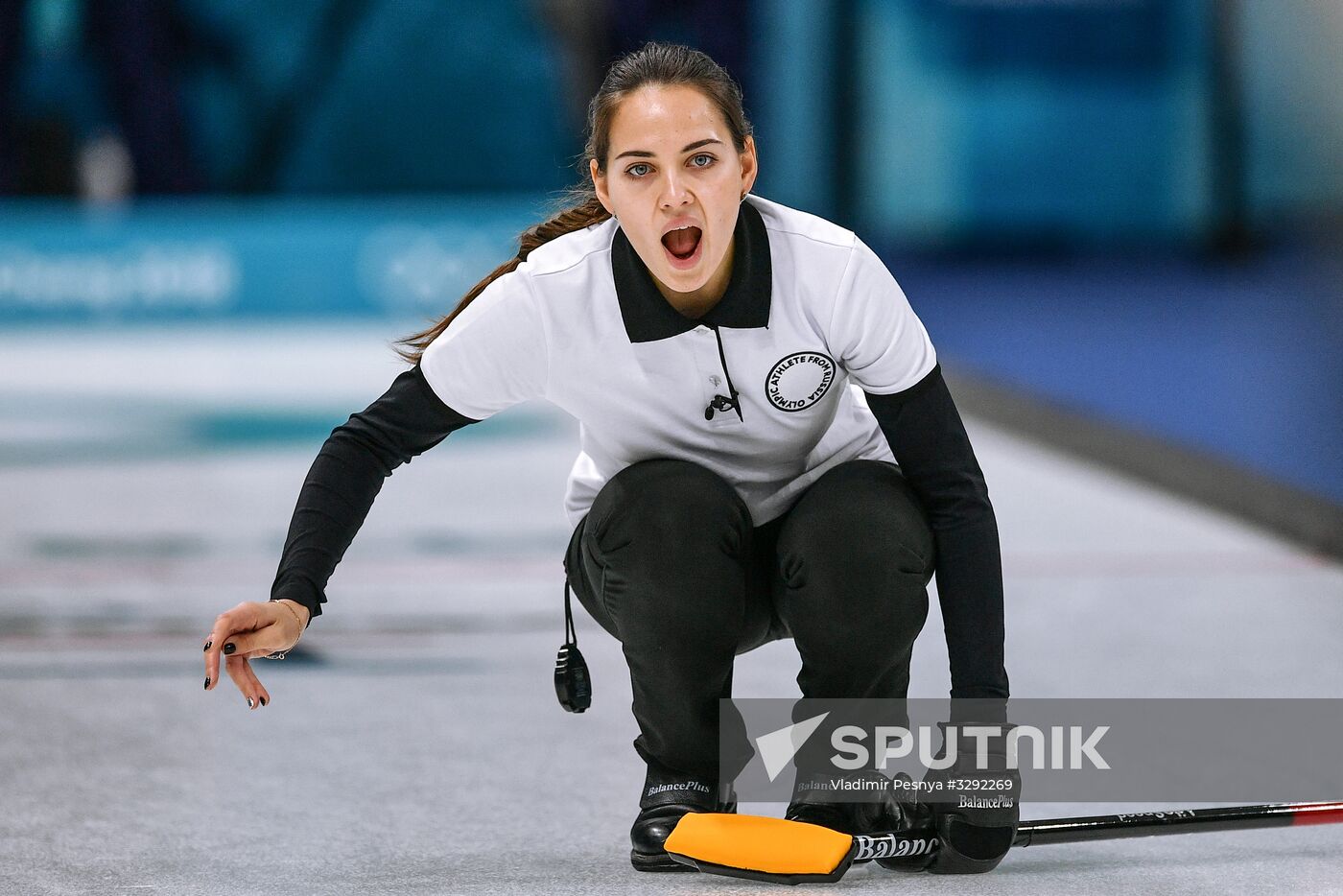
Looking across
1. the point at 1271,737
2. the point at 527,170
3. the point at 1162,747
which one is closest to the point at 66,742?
the point at 1162,747

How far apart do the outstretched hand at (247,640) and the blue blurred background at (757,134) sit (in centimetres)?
647

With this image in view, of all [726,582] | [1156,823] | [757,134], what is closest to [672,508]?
[726,582]

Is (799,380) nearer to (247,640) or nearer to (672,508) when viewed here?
(672,508)

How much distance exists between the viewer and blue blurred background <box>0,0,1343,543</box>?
9.21 m

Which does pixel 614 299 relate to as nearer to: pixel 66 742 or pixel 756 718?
pixel 756 718

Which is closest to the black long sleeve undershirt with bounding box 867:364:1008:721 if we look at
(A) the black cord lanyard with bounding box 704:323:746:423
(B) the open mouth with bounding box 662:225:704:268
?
(A) the black cord lanyard with bounding box 704:323:746:423

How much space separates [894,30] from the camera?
11812mm

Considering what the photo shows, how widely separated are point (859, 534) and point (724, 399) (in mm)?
223

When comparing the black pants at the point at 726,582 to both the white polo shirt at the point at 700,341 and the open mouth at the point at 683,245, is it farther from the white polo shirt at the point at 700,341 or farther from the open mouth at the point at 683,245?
the open mouth at the point at 683,245

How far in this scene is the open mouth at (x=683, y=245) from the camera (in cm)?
175

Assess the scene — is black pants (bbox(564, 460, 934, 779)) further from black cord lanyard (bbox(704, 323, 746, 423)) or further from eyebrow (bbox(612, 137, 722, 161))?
eyebrow (bbox(612, 137, 722, 161))

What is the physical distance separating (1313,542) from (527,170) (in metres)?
8.43

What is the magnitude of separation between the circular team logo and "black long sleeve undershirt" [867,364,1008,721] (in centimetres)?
6

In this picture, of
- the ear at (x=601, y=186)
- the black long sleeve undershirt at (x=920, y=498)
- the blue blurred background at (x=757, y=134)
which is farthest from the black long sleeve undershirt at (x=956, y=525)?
the blue blurred background at (x=757, y=134)
